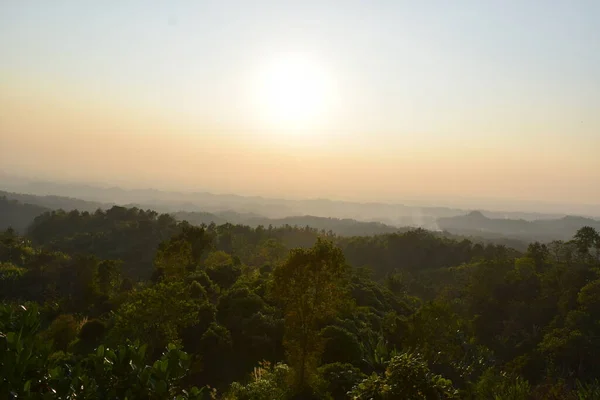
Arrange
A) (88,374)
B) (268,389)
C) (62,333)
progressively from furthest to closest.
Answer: (62,333) < (268,389) < (88,374)

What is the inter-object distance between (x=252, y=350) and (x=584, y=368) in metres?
30.6

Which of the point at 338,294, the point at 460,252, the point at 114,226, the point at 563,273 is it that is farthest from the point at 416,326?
the point at 114,226

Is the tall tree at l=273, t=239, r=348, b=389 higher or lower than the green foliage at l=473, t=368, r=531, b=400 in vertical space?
higher

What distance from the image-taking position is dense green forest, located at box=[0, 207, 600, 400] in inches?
281

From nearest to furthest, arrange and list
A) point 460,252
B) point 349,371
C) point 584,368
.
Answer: point 349,371
point 584,368
point 460,252

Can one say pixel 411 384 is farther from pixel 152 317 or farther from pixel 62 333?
pixel 62 333

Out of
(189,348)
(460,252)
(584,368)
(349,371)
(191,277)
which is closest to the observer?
(349,371)

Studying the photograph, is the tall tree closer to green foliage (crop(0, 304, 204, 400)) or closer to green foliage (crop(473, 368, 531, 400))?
green foliage (crop(473, 368, 531, 400))

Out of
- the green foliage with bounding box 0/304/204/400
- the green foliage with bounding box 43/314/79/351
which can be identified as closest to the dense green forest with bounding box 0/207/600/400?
the green foliage with bounding box 0/304/204/400

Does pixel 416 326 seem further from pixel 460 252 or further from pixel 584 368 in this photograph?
pixel 460 252

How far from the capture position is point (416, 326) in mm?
26375

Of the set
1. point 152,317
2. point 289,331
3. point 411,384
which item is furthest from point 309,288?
point 411,384

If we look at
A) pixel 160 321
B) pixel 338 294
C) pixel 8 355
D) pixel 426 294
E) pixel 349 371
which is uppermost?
pixel 8 355

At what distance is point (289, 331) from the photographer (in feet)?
63.7
